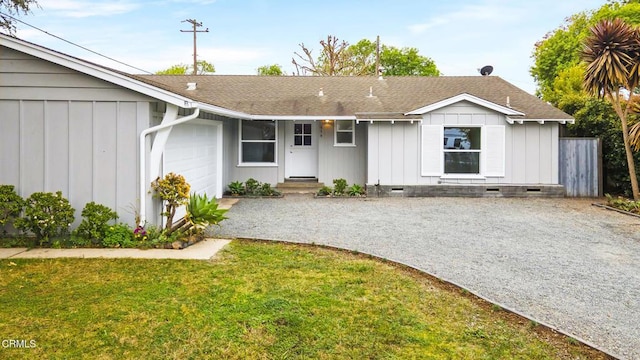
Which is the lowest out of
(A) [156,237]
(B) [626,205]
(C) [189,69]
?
(A) [156,237]

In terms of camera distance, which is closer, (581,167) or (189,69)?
(581,167)

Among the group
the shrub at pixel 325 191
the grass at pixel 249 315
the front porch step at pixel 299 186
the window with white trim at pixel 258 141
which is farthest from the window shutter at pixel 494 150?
the grass at pixel 249 315

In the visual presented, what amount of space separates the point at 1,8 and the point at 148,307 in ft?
42.3

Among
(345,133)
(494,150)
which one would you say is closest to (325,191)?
(345,133)

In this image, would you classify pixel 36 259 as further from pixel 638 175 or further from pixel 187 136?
pixel 638 175

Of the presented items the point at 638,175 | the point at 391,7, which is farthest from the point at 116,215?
the point at 391,7

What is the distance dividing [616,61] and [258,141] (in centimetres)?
1064

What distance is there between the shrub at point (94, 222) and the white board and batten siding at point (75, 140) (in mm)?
278

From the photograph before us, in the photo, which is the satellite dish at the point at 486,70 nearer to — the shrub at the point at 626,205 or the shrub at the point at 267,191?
the shrub at the point at 626,205

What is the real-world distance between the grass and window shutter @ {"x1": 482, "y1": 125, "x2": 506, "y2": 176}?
868 centimetres

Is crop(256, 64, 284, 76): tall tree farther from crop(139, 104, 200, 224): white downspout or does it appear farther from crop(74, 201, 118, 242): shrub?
crop(74, 201, 118, 242): shrub

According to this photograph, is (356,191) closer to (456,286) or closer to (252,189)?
(252,189)

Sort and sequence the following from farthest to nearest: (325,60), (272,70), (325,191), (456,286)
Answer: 1. (272,70)
2. (325,60)
3. (325,191)
4. (456,286)

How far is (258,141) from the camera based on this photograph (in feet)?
46.9
